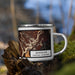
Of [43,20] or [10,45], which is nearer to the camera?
[10,45]

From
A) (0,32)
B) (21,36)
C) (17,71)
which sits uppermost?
(21,36)

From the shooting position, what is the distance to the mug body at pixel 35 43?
2.92 ft

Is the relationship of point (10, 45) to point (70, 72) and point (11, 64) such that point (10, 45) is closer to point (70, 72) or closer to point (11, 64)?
point (11, 64)

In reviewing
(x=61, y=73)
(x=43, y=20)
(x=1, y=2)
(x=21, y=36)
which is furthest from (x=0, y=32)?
(x=61, y=73)

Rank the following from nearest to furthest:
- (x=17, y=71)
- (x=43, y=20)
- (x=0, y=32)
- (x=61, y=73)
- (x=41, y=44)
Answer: (x=61, y=73), (x=17, y=71), (x=41, y=44), (x=0, y=32), (x=43, y=20)

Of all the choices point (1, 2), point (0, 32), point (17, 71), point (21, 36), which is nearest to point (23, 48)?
point (21, 36)

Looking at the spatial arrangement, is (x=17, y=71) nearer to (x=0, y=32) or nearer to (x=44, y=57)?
(x=44, y=57)

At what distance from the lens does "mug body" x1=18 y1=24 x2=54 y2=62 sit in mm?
891

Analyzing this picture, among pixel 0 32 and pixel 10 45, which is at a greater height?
pixel 10 45

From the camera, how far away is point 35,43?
35.1 inches

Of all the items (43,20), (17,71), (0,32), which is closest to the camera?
(17,71)

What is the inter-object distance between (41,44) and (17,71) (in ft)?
0.65

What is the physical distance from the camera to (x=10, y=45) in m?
0.90

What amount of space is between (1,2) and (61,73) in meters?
8.96
